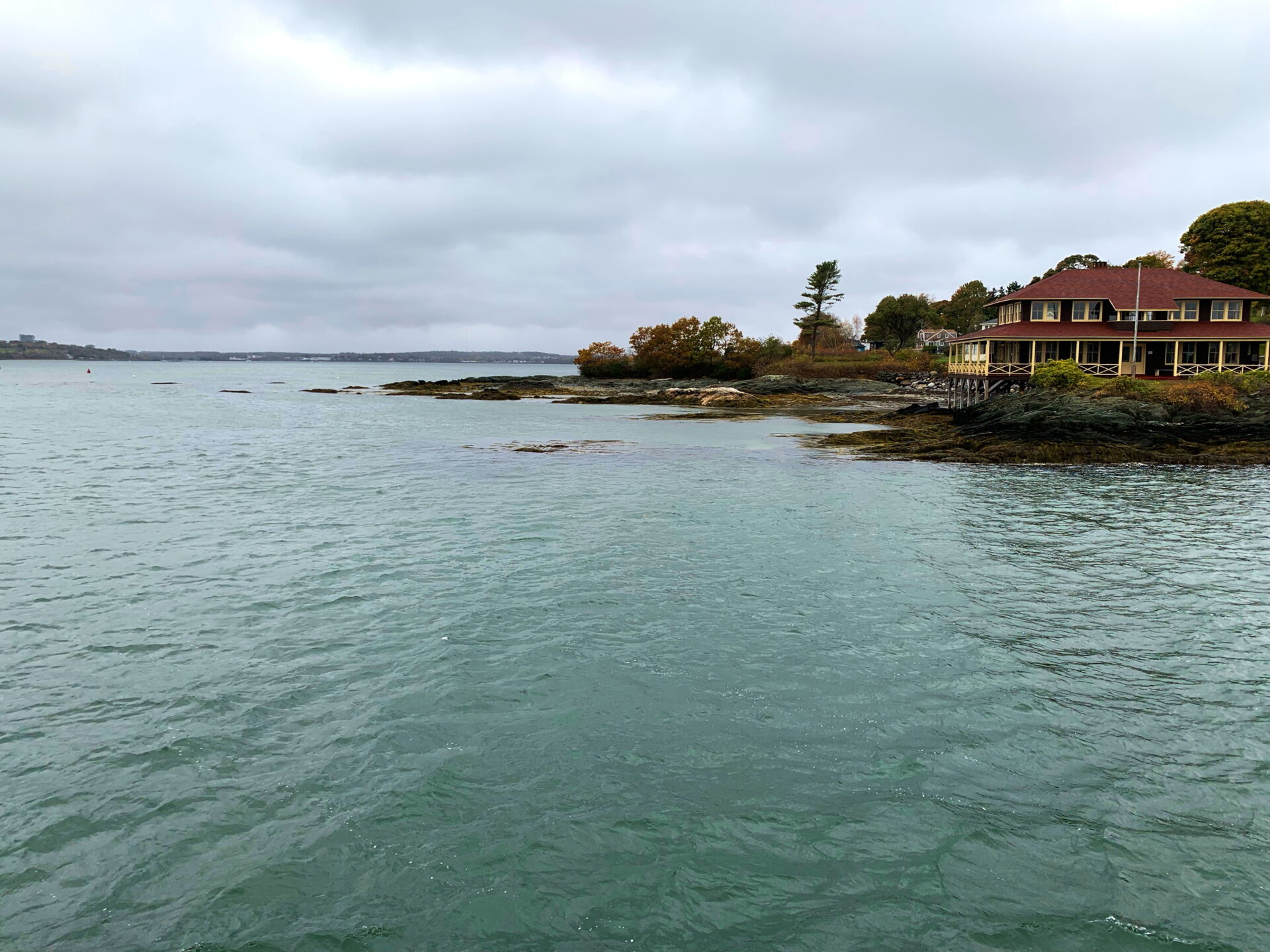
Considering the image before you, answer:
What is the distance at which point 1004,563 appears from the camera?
17.5m

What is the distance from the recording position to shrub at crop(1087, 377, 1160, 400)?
42.6 meters

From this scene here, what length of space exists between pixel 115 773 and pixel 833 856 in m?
7.46

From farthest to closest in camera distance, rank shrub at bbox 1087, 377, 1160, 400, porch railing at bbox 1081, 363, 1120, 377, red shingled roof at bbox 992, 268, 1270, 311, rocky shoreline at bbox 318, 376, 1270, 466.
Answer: red shingled roof at bbox 992, 268, 1270, 311 < porch railing at bbox 1081, 363, 1120, 377 < shrub at bbox 1087, 377, 1160, 400 < rocky shoreline at bbox 318, 376, 1270, 466

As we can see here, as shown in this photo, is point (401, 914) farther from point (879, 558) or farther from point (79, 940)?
point (879, 558)

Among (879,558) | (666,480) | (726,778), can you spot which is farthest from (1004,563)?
(666,480)

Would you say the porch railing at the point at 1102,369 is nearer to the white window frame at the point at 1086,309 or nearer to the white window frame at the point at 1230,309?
the white window frame at the point at 1086,309

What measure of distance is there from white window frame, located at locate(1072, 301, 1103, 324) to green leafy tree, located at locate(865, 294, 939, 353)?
64.4 m

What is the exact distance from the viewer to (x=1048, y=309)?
59438 mm

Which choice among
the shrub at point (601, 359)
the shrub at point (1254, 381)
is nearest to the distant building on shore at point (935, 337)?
the shrub at point (601, 359)

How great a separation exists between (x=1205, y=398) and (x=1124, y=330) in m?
19.2

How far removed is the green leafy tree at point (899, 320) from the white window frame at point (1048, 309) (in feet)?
212

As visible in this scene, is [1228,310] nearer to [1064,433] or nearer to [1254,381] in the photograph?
[1254,381]

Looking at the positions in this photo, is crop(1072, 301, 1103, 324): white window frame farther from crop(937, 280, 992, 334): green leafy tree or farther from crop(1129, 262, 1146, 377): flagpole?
crop(937, 280, 992, 334): green leafy tree

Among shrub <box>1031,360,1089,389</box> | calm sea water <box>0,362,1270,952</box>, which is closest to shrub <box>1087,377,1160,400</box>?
shrub <box>1031,360,1089,389</box>
